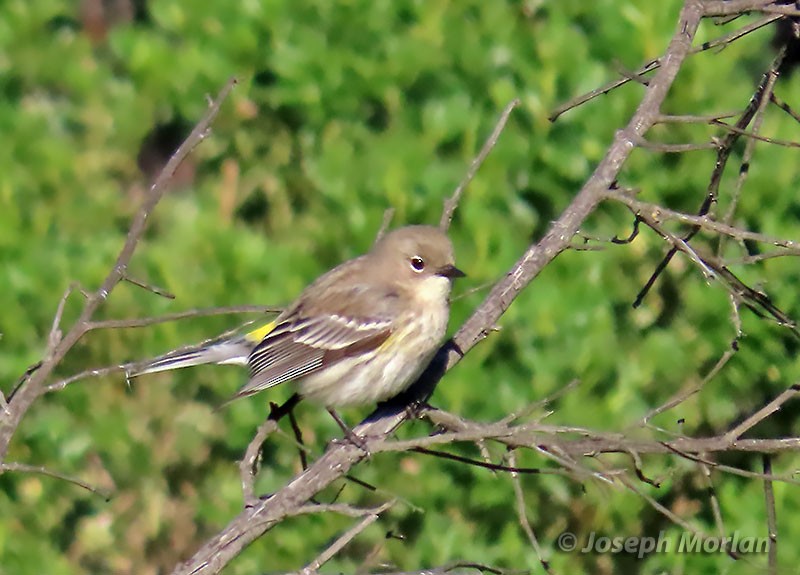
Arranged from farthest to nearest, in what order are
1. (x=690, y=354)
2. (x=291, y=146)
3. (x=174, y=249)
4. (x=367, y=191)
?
(x=291, y=146)
(x=174, y=249)
(x=367, y=191)
(x=690, y=354)

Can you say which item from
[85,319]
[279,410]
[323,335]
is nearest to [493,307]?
[279,410]

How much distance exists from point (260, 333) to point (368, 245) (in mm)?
755

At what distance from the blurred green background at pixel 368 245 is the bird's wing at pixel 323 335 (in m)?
0.58

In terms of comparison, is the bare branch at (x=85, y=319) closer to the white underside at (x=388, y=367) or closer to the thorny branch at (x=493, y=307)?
the thorny branch at (x=493, y=307)

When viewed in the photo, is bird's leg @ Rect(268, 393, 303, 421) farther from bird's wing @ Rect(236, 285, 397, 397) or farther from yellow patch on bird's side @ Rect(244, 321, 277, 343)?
yellow patch on bird's side @ Rect(244, 321, 277, 343)

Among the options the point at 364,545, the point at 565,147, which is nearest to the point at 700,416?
the point at 565,147

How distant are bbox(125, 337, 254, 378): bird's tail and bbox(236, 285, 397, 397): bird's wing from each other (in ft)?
0.23

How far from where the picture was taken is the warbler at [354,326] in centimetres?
513

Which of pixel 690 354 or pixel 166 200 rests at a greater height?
pixel 166 200

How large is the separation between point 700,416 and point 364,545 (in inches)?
70.1

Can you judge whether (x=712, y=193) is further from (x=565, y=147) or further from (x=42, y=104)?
(x=42, y=104)

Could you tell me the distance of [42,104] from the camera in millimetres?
9188

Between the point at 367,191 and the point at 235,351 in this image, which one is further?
the point at 367,191

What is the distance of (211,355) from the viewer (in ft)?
17.8
